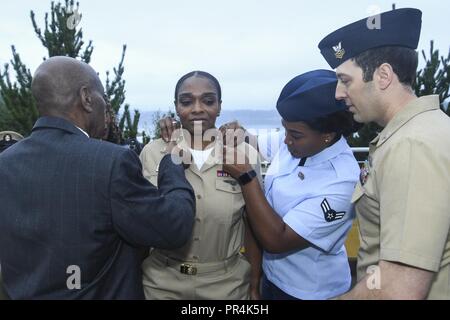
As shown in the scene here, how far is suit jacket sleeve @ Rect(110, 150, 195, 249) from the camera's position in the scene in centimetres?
170

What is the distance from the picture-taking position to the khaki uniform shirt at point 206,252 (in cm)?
211

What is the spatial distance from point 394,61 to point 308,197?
0.79m

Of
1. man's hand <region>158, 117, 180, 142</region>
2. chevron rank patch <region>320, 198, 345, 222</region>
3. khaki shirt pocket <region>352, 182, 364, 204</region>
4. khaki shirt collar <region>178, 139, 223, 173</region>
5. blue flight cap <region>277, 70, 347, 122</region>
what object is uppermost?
blue flight cap <region>277, 70, 347, 122</region>

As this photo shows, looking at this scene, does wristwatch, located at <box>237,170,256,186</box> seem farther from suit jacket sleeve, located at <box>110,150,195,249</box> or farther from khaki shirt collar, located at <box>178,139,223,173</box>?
suit jacket sleeve, located at <box>110,150,195,249</box>

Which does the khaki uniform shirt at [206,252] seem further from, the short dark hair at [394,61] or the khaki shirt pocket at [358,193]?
the short dark hair at [394,61]

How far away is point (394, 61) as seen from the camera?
165 centimetres

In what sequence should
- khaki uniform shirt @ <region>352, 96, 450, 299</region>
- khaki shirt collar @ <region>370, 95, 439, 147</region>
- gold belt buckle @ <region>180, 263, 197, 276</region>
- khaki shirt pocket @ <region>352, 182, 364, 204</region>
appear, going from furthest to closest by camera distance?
1. gold belt buckle @ <region>180, 263, 197, 276</region>
2. khaki shirt pocket @ <region>352, 182, 364, 204</region>
3. khaki shirt collar @ <region>370, 95, 439, 147</region>
4. khaki uniform shirt @ <region>352, 96, 450, 299</region>

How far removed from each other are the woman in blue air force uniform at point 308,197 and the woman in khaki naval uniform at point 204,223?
12cm

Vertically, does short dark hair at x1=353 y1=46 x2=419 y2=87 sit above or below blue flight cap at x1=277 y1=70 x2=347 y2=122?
above

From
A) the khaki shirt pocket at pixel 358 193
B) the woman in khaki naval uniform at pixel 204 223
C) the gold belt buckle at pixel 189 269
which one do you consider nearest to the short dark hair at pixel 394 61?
the khaki shirt pocket at pixel 358 193

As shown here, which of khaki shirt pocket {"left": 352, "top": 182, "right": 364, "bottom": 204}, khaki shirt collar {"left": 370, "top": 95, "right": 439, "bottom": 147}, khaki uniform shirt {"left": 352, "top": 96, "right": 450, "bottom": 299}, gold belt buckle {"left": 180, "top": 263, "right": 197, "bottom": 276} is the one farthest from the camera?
gold belt buckle {"left": 180, "top": 263, "right": 197, "bottom": 276}

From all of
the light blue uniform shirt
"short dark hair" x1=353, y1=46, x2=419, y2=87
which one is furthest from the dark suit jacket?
"short dark hair" x1=353, y1=46, x2=419, y2=87

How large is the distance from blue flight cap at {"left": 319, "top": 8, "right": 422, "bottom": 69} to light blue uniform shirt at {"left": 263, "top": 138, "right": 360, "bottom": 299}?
0.58 m

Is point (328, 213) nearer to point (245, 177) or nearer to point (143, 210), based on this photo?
point (245, 177)
